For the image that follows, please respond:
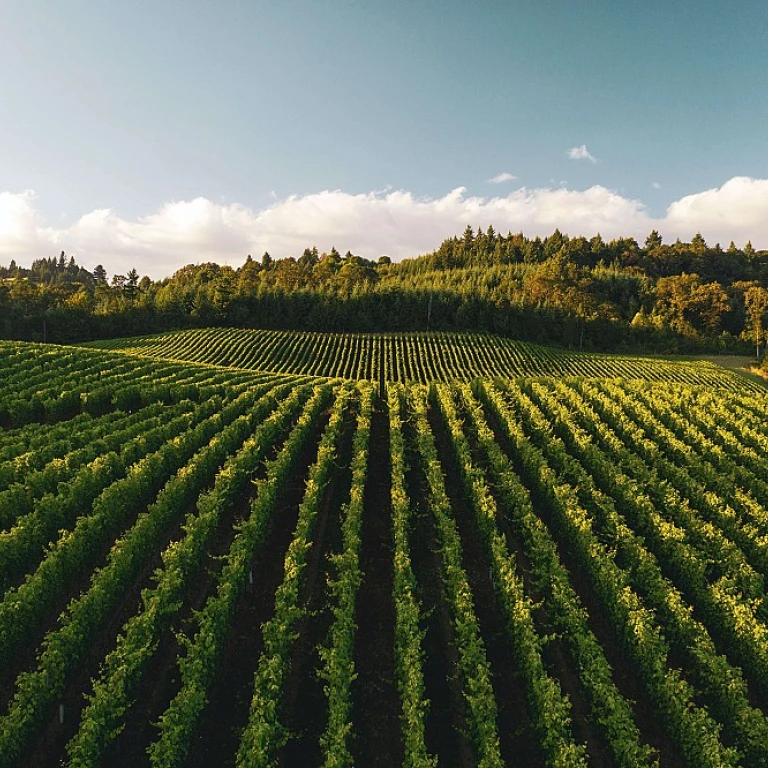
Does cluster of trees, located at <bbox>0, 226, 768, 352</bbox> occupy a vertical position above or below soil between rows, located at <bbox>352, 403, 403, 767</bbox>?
above

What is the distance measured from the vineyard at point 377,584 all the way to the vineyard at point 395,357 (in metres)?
36.1

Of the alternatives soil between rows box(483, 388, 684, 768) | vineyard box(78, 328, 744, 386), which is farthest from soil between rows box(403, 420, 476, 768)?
vineyard box(78, 328, 744, 386)

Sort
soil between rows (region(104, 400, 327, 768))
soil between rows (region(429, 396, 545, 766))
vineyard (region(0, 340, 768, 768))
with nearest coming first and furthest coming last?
vineyard (region(0, 340, 768, 768)) → soil between rows (region(104, 400, 327, 768)) → soil between rows (region(429, 396, 545, 766))

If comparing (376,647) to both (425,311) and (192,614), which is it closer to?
(192,614)

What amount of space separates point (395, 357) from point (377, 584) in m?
57.3

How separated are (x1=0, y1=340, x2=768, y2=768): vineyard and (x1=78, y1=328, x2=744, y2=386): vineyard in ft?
118

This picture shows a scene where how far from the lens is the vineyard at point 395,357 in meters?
65.7

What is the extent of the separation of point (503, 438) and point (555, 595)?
1391 centimetres

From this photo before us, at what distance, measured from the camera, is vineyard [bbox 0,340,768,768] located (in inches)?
452

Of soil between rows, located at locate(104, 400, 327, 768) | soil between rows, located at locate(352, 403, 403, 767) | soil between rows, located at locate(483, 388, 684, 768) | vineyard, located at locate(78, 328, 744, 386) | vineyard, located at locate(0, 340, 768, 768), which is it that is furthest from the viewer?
vineyard, located at locate(78, 328, 744, 386)

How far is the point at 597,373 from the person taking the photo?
6675 centimetres

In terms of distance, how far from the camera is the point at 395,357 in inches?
2879

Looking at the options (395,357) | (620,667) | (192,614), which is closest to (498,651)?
(620,667)

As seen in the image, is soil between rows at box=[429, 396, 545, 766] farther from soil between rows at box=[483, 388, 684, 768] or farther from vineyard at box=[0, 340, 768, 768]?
soil between rows at box=[483, 388, 684, 768]
